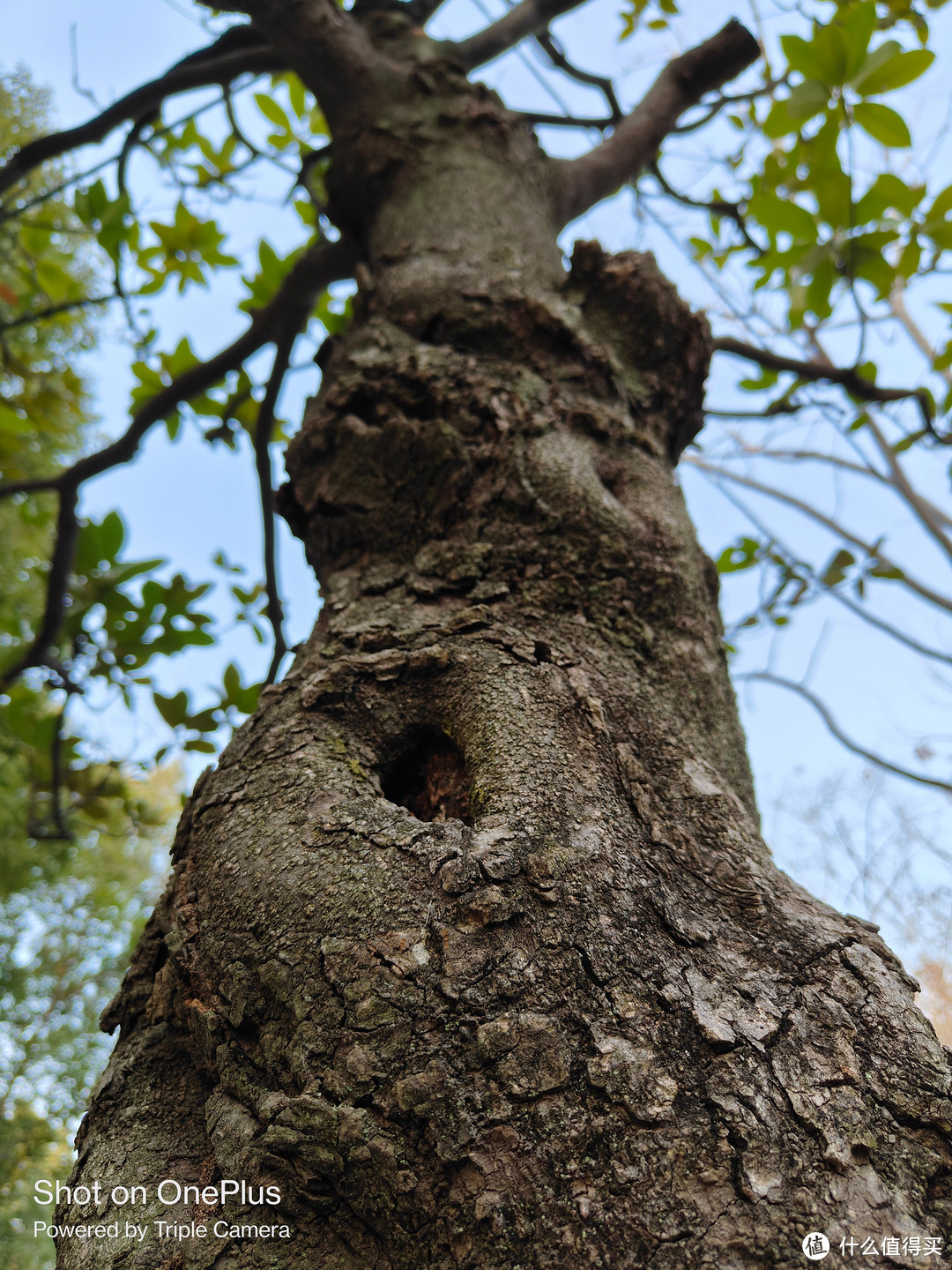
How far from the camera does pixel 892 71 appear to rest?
123 centimetres

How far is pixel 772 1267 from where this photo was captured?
1.46 feet

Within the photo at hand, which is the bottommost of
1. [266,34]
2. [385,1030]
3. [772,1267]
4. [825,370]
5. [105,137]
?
[772,1267]

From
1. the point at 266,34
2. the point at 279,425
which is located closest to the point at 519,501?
the point at 266,34

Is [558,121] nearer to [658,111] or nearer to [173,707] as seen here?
[658,111]

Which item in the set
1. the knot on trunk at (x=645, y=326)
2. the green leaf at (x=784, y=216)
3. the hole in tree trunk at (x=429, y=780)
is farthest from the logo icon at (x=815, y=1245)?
the green leaf at (x=784, y=216)

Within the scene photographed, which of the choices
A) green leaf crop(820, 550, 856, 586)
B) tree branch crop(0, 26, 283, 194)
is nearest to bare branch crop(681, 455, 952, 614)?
green leaf crop(820, 550, 856, 586)

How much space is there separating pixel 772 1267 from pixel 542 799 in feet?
1.14

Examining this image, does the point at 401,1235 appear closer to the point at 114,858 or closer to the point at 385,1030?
the point at 385,1030

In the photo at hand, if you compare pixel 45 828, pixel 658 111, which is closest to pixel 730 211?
pixel 658 111

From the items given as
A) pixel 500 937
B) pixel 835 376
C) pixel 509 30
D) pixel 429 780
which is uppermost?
pixel 509 30

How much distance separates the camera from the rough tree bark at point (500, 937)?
50 centimetres

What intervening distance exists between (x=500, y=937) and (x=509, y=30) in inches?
96.7

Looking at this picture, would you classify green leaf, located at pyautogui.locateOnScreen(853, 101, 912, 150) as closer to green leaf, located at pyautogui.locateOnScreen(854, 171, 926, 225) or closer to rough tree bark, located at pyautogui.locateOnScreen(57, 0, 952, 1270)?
green leaf, located at pyautogui.locateOnScreen(854, 171, 926, 225)

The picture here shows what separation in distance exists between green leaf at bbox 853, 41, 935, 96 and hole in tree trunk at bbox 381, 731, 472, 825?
134cm
